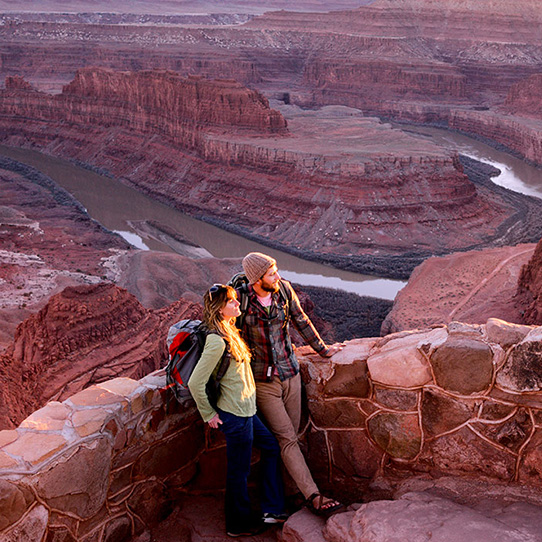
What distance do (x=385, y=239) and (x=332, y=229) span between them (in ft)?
7.30

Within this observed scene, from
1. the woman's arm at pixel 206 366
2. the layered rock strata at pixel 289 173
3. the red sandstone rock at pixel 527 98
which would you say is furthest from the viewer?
the red sandstone rock at pixel 527 98

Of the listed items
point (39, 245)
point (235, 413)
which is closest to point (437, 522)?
point (235, 413)

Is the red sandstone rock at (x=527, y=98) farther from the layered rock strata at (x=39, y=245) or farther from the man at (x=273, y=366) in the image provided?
the man at (x=273, y=366)

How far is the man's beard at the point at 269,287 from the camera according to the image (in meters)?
4.66

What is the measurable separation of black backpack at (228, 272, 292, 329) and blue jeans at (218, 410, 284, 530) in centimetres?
65

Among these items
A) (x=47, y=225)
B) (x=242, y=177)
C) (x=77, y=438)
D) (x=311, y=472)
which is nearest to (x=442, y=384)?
(x=311, y=472)

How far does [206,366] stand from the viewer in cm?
426

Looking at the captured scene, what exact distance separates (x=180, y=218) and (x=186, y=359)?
2997cm

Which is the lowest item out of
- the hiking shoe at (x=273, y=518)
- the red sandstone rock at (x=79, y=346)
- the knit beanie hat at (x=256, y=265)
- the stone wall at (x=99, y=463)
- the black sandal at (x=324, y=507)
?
the red sandstone rock at (x=79, y=346)

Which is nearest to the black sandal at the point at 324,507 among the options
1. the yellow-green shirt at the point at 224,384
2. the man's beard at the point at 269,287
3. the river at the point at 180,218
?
the yellow-green shirt at the point at 224,384

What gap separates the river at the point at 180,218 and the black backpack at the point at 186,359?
19.9m

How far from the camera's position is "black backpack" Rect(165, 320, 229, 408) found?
437 cm

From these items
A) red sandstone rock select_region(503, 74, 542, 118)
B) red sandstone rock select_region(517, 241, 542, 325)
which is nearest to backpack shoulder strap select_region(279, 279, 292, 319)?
red sandstone rock select_region(517, 241, 542, 325)

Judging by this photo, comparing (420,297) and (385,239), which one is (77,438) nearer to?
(420,297)
